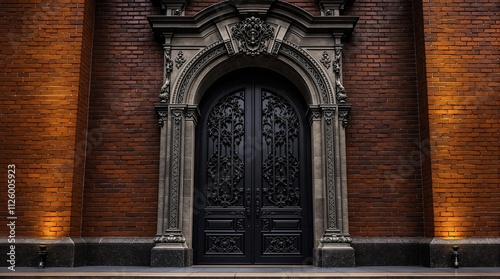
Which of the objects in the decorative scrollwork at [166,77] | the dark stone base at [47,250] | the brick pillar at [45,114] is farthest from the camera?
the decorative scrollwork at [166,77]

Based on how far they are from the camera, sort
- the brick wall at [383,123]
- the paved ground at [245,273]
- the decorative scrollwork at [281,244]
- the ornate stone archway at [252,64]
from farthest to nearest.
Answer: the decorative scrollwork at [281,244]
the brick wall at [383,123]
the ornate stone archway at [252,64]
the paved ground at [245,273]

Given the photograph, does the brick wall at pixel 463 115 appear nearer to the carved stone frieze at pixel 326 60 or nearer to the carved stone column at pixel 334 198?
the carved stone column at pixel 334 198

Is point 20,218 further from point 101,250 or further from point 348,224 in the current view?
point 348,224

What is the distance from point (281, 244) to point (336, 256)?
103cm

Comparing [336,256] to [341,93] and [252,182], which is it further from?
[341,93]

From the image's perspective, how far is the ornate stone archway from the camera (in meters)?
7.48

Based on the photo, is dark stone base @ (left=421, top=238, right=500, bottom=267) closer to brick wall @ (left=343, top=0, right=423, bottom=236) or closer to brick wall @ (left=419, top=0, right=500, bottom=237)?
brick wall @ (left=419, top=0, right=500, bottom=237)

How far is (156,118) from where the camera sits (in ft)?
25.8

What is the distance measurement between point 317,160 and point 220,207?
178 cm

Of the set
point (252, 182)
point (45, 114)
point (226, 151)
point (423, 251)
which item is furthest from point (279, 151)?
point (45, 114)

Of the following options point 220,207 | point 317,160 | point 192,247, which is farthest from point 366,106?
point 192,247

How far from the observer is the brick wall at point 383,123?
25.0 ft

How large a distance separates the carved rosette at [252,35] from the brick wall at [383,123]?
1.39m

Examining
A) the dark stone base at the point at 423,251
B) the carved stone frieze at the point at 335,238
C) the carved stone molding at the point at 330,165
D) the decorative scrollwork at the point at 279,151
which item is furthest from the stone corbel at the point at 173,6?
the dark stone base at the point at 423,251
